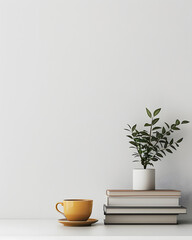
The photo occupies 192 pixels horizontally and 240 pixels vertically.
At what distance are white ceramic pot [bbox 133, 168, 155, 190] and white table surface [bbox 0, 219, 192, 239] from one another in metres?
→ 0.15

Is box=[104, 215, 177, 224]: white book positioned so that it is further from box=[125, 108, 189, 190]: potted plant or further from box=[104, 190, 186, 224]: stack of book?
box=[125, 108, 189, 190]: potted plant

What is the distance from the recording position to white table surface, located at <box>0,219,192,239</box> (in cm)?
126

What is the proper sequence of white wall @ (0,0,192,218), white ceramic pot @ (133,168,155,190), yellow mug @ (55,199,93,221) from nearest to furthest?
yellow mug @ (55,199,93,221) < white ceramic pot @ (133,168,155,190) < white wall @ (0,0,192,218)

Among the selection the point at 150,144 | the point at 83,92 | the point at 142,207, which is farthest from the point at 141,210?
the point at 83,92

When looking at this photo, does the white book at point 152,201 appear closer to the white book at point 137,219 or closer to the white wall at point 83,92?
the white book at point 137,219

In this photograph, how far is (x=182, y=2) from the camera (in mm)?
1702

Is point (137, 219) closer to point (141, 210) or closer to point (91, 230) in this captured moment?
point (141, 210)

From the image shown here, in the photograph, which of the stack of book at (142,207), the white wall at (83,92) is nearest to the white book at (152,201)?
→ the stack of book at (142,207)

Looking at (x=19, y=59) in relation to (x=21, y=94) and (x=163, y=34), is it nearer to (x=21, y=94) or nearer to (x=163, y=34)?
(x=21, y=94)

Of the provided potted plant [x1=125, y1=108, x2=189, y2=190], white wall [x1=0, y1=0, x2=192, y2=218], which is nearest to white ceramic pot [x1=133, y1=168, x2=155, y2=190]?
potted plant [x1=125, y1=108, x2=189, y2=190]

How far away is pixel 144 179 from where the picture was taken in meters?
1.51

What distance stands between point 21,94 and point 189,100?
24.8 inches

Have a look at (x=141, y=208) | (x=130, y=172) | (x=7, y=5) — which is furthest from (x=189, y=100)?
(x=7, y=5)

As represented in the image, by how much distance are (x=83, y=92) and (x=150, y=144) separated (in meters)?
0.32
